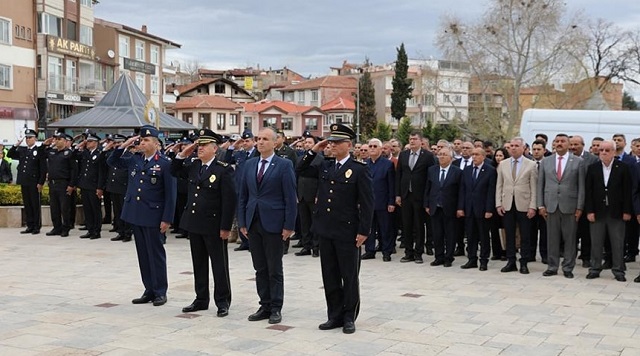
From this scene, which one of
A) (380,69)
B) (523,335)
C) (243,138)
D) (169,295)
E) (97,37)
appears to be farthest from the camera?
(380,69)

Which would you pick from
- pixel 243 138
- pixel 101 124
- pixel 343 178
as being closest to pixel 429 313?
pixel 343 178

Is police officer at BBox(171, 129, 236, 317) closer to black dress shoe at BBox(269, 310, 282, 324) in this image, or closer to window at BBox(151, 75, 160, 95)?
black dress shoe at BBox(269, 310, 282, 324)

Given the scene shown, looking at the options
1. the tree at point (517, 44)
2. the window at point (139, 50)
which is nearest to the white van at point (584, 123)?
the tree at point (517, 44)

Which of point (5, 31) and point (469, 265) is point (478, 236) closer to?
point (469, 265)

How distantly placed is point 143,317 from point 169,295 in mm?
1157

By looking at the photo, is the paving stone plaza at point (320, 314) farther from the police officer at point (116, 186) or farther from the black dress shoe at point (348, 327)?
the police officer at point (116, 186)

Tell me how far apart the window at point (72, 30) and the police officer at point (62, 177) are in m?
35.1

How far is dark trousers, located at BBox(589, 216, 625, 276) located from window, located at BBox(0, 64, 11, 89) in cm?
3744

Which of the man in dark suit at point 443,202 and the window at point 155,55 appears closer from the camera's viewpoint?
the man in dark suit at point 443,202

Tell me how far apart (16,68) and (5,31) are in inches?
86.1

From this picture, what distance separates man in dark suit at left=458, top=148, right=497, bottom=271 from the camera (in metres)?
10.7

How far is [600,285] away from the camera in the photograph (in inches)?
370

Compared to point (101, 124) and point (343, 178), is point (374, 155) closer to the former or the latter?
point (343, 178)

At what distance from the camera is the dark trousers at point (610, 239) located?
32.1ft
